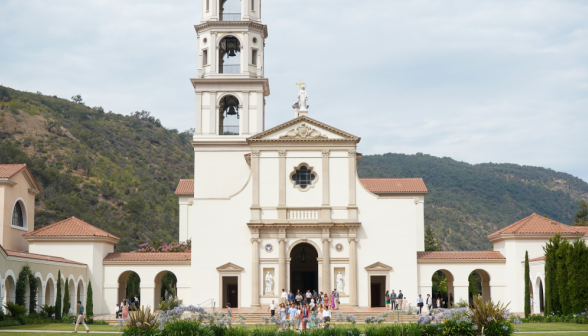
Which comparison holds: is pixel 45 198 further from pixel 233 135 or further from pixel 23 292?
pixel 23 292

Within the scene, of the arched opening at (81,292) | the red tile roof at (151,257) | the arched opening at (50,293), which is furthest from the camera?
the red tile roof at (151,257)

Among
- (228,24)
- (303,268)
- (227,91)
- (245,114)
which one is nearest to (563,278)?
(303,268)

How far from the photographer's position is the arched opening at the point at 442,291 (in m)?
44.5

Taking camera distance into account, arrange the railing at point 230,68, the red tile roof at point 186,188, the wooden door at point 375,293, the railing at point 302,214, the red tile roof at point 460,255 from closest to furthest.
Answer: the railing at point 302,214 < the red tile roof at point 460,255 < the wooden door at point 375,293 < the railing at point 230,68 < the red tile roof at point 186,188

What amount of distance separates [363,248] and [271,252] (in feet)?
20.0

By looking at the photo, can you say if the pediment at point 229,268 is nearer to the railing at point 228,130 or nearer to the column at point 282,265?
the column at point 282,265

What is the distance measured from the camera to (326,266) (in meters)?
42.3

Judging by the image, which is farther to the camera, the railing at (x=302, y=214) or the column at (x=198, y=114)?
the column at (x=198, y=114)

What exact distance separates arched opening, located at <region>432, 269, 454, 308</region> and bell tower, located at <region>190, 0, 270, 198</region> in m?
16.2

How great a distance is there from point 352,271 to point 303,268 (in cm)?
547

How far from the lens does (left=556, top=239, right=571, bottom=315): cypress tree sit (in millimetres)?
34531

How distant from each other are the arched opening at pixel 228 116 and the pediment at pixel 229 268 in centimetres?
1126

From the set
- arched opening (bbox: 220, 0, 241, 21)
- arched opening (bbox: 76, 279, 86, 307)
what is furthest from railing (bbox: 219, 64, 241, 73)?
arched opening (bbox: 76, 279, 86, 307)

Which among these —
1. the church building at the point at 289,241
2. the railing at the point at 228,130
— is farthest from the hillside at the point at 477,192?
the railing at the point at 228,130
